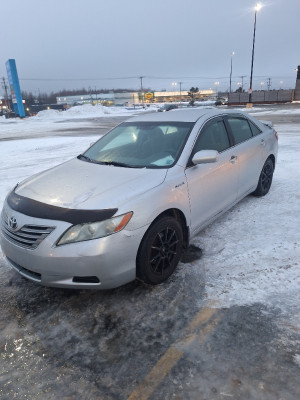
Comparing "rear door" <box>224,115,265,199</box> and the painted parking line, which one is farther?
"rear door" <box>224,115,265,199</box>

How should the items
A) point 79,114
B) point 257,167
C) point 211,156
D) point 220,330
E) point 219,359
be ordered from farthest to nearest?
1. point 79,114
2. point 257,167
3. point 211,156
4. point 220,330
5. point 219,359

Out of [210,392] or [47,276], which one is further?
[47,276]

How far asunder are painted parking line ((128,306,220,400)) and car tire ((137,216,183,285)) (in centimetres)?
55

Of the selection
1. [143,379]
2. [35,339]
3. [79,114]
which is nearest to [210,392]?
[143,379]

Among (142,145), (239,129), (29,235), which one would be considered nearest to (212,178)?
(142,145)

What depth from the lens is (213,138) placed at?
152 inches

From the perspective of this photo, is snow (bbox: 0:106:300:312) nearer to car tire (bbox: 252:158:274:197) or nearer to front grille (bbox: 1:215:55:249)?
car tire (bbox: 252:158:274:197)

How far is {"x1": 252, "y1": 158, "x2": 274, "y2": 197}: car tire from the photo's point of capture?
5090mm

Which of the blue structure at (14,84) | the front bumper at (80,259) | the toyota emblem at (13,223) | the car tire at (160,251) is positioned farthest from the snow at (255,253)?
the blue structure at (14,84)

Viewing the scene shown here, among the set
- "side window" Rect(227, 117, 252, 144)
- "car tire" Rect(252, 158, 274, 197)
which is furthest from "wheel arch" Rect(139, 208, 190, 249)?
"car tire" Rect(252, 158, 274, 197)

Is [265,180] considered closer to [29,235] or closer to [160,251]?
[160,251]

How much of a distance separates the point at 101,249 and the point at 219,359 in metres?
1.19

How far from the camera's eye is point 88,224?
247 cm

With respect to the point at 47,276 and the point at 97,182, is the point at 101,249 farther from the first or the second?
the point at 97,182
